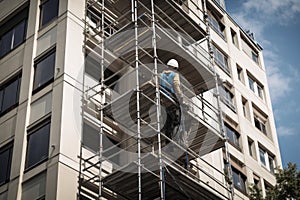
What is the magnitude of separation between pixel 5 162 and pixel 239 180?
1196cm

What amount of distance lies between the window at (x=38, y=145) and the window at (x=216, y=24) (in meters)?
15.0

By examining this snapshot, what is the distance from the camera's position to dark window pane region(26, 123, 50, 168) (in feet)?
69.7

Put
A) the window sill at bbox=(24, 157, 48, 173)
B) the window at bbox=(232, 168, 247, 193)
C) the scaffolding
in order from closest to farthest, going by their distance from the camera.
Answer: the scaffolding
the window sill at bbox=(24, 157, 48, 173)
the window at bbox=(232, 168, 247, 193)

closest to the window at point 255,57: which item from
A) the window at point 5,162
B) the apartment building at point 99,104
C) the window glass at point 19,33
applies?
the apartment building at point 99,104

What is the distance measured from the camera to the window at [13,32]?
85.7 ft

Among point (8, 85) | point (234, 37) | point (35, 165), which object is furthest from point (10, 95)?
point (234, 37)

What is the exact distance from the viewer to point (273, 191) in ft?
71.5

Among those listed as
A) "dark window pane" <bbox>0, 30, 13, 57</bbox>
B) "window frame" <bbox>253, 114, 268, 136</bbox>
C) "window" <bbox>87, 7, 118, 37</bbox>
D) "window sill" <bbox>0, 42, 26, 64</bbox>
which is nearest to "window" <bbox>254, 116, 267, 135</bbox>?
"window frame" <bbox>253, 114, 268, 136</bbox>

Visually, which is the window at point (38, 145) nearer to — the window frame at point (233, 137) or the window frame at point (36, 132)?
the window frame at point (36, 132)

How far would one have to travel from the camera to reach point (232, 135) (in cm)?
3153

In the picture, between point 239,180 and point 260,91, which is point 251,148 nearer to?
point 239,180

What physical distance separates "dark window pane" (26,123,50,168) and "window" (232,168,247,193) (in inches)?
434

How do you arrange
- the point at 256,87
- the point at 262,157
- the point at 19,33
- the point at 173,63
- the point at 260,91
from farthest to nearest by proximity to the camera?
the point at 260,91
the point at 256,87
the point at 262,157
the point at 19,33
the point at 173,63

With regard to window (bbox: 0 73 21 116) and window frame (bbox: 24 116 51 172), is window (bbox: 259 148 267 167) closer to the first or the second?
window (bbox: 0 73 21 116)
